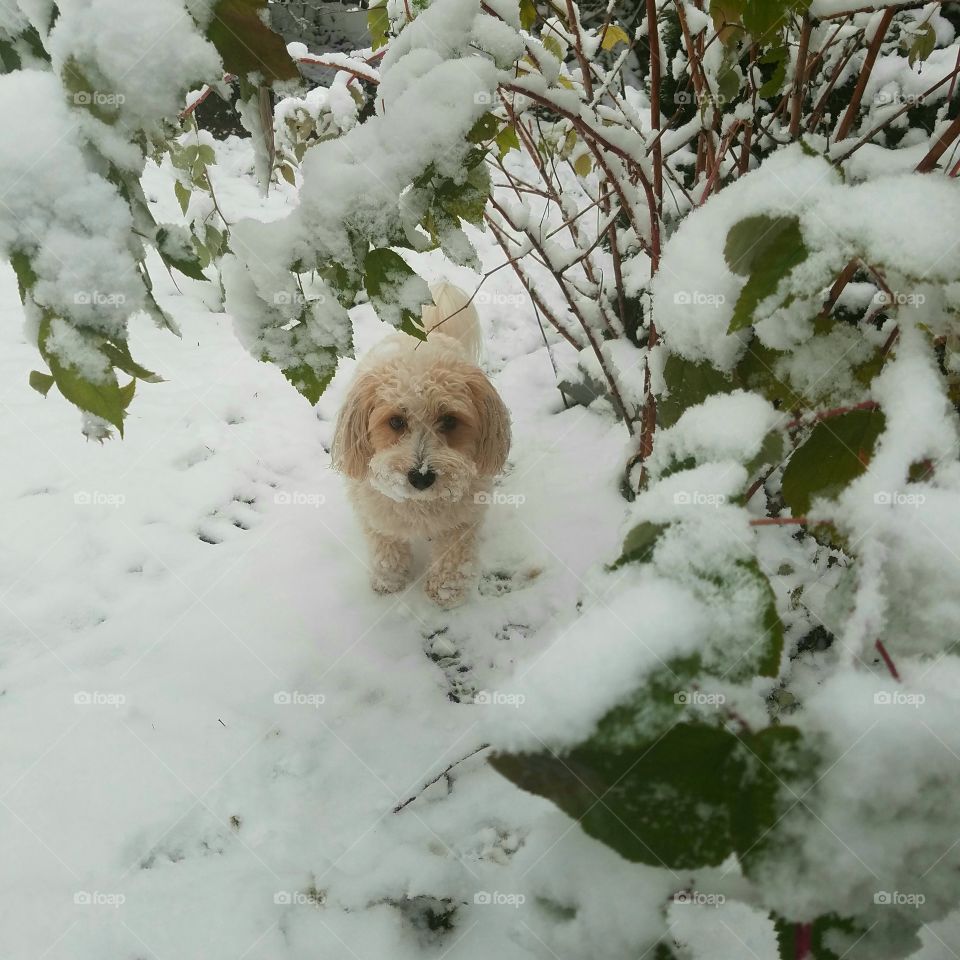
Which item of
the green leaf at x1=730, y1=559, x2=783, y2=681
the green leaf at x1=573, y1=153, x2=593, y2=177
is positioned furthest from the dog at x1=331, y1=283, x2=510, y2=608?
the green leaf at x1=730, y1=559, x2=783, y2=681

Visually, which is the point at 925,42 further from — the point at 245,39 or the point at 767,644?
the point at 767,644

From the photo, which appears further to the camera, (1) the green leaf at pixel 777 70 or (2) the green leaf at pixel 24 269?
(1) the green leaf at pixel 777 70

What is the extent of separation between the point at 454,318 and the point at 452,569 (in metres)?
1.05

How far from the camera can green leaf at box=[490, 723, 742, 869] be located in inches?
15.1

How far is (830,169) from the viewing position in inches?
21.7

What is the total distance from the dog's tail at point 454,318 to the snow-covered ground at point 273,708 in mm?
571

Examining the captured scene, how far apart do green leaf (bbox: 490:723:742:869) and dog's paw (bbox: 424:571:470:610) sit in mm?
1856

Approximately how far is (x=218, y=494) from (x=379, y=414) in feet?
3.36

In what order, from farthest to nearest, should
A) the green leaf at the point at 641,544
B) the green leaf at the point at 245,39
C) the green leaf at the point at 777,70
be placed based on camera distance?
the green leaf at the point at 777,70 < the green leaf at the point at 245,39 < the green leaf at the point at 641,544

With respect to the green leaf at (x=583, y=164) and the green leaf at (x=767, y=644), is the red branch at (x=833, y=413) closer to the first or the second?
the green leaf at (x=767, y=644)

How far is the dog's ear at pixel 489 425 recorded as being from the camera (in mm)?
2258

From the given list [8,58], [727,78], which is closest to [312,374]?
[8,58]

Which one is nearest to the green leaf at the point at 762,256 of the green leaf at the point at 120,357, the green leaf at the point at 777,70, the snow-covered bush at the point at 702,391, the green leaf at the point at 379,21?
the snow-covered bush at the point at 702,391

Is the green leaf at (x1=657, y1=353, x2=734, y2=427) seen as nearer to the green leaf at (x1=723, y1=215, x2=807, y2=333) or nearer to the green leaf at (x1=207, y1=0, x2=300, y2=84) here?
the green leaf at (x1=723, y1=215, x2=807, y2=333)
